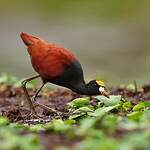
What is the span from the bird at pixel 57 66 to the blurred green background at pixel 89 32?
6.67 meters

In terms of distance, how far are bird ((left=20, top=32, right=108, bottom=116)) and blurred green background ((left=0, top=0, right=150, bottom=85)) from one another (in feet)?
21.9

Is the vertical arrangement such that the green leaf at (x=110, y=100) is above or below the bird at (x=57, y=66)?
below

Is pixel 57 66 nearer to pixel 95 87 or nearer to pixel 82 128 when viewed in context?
pixel 95 87

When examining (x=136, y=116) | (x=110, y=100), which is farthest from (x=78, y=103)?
(x=136, y=116)

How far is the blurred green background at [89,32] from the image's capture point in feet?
70.8

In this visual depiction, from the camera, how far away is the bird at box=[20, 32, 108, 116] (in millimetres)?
10344

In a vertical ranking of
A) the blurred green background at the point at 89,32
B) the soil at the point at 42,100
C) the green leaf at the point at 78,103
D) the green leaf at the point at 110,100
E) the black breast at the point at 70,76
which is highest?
the black breast at the point at 70,76

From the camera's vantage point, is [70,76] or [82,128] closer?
[82,128]

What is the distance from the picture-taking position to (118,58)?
75.5 ft

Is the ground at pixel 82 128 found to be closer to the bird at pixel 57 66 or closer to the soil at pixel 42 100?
the soil at pixel 42 100

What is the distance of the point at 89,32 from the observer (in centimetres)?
2792

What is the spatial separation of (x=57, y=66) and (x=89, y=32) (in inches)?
694

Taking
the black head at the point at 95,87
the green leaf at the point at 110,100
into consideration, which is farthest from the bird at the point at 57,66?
the green leaf at the point at 110,100

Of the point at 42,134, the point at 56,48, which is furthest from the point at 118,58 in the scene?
the point at 42,134
